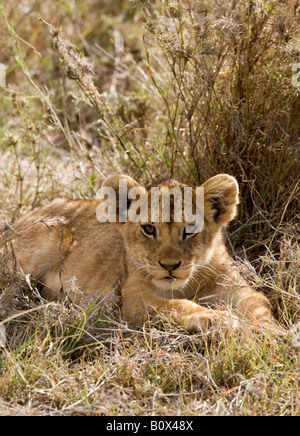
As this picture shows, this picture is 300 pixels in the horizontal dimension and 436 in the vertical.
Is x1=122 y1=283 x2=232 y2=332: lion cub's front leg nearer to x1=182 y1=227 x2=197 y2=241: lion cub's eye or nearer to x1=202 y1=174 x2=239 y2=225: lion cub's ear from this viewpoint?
x1=182 y1=227 x2=197 y2=241: lion cub's eye

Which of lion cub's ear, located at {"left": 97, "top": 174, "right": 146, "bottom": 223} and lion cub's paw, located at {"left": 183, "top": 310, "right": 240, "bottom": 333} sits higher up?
lion cub's ear, located at {"left": 97, "top": 174, "right": 146, "bottom": 223}

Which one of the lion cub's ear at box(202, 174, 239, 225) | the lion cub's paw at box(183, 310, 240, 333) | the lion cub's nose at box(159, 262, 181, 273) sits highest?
the lion cub's ear at box(202, 174, 239, 225)

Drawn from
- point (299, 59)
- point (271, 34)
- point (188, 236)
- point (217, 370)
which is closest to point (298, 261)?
point (188, 236)

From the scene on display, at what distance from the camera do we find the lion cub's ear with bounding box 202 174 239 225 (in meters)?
4.21

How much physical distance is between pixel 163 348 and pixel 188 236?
779 millimetres

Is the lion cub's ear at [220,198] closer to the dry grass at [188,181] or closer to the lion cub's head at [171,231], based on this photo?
the lion cub's head at [171,231]

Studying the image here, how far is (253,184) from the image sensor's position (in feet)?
15.9

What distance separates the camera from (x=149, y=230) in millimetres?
4168

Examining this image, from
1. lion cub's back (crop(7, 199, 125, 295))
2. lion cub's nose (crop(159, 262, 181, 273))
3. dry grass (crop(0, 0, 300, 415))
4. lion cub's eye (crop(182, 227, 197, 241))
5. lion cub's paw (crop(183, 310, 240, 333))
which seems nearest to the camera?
dry grass (crop(0, 0, 300, 415))

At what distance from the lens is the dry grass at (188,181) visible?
3340mm

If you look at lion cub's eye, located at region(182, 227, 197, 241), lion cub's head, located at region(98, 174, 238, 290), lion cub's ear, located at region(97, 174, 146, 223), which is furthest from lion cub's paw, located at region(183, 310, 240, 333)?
lion cub's ear, located at region(97, 174, 146, 223)

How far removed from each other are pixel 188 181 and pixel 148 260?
1278mm

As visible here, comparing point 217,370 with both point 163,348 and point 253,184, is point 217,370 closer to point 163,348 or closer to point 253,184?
point 163,348

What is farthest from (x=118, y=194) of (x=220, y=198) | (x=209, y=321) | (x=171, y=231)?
(x=209, y=321)
